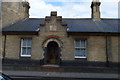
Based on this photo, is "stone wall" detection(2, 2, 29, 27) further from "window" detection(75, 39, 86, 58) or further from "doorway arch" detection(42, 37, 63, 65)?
"window" detection(75, 39, 86, 58)

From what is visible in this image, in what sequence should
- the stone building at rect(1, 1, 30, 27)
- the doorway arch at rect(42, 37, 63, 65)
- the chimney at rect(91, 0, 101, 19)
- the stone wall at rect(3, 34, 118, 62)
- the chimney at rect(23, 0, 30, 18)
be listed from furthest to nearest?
the chimney at rect(23, 0, 30, 18) → the stone building at rect(1, 1, 30, 27) → the chimney at rect(91, 0, 101, 19) → the doorway arch at rect(42, 37, 63, 65) → the stone wall at rect(3, 34, 118, 62)

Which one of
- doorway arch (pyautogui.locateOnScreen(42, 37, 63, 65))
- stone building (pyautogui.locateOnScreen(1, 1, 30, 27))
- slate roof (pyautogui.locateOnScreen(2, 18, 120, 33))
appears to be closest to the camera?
doorway arch (pyautogui.locateOnScreen(42, 37, 63, 65))

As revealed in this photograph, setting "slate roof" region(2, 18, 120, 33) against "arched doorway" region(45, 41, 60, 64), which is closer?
"arched doorway" region(45, 41, 60, 64)

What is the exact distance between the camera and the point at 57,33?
2055cm

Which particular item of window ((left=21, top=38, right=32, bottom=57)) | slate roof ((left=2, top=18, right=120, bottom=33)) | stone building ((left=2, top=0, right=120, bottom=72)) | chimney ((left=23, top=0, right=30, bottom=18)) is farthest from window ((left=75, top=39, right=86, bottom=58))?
chimney ((left=23, top=0, right=30, bottom=18))

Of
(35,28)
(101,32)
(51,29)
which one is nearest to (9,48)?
(35,28)

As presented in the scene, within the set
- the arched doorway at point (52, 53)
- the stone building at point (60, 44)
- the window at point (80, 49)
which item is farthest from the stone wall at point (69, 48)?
the arched doorway at point (52, 53)

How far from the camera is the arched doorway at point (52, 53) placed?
68.3ft

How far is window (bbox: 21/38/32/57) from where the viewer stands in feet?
68.1

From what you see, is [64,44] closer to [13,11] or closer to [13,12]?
[13,12]

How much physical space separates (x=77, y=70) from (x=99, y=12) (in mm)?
9648

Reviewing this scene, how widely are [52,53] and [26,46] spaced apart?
2999mm

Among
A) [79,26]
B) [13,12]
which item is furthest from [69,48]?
[13,12]

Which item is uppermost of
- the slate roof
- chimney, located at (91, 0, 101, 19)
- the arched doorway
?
chimney, located at (91, 0, 101, 19)
